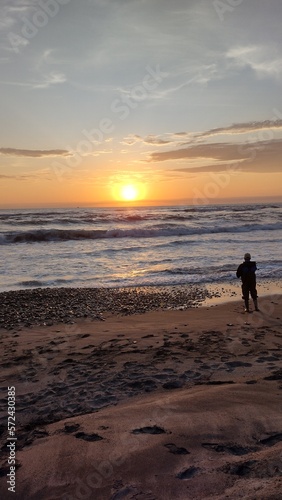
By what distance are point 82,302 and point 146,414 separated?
826cm

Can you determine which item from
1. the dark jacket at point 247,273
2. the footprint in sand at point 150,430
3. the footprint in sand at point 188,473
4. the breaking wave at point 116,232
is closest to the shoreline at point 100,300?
the dark jacket at point 247,273

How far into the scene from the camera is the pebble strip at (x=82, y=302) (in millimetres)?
11047

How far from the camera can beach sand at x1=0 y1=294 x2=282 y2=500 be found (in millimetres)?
3482

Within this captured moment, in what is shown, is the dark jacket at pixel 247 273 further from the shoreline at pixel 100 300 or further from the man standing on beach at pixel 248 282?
the shoreline at pixel 100 300

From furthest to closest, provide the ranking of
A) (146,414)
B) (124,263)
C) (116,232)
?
(116,232) < (124,263) < (146,414)

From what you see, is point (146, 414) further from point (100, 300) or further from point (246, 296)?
point (100, 300)

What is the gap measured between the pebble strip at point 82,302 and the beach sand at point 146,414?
1.74 m

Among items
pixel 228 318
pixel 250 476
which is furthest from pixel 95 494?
pixel 228 318

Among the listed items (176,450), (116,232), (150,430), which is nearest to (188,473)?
(176,450)

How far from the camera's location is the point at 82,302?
12734 mm

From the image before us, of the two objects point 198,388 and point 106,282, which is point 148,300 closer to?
point 106,282

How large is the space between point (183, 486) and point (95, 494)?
2.63 feet

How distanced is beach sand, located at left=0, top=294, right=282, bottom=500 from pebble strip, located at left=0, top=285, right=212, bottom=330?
68.5 inches

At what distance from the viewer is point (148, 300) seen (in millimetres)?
13234
